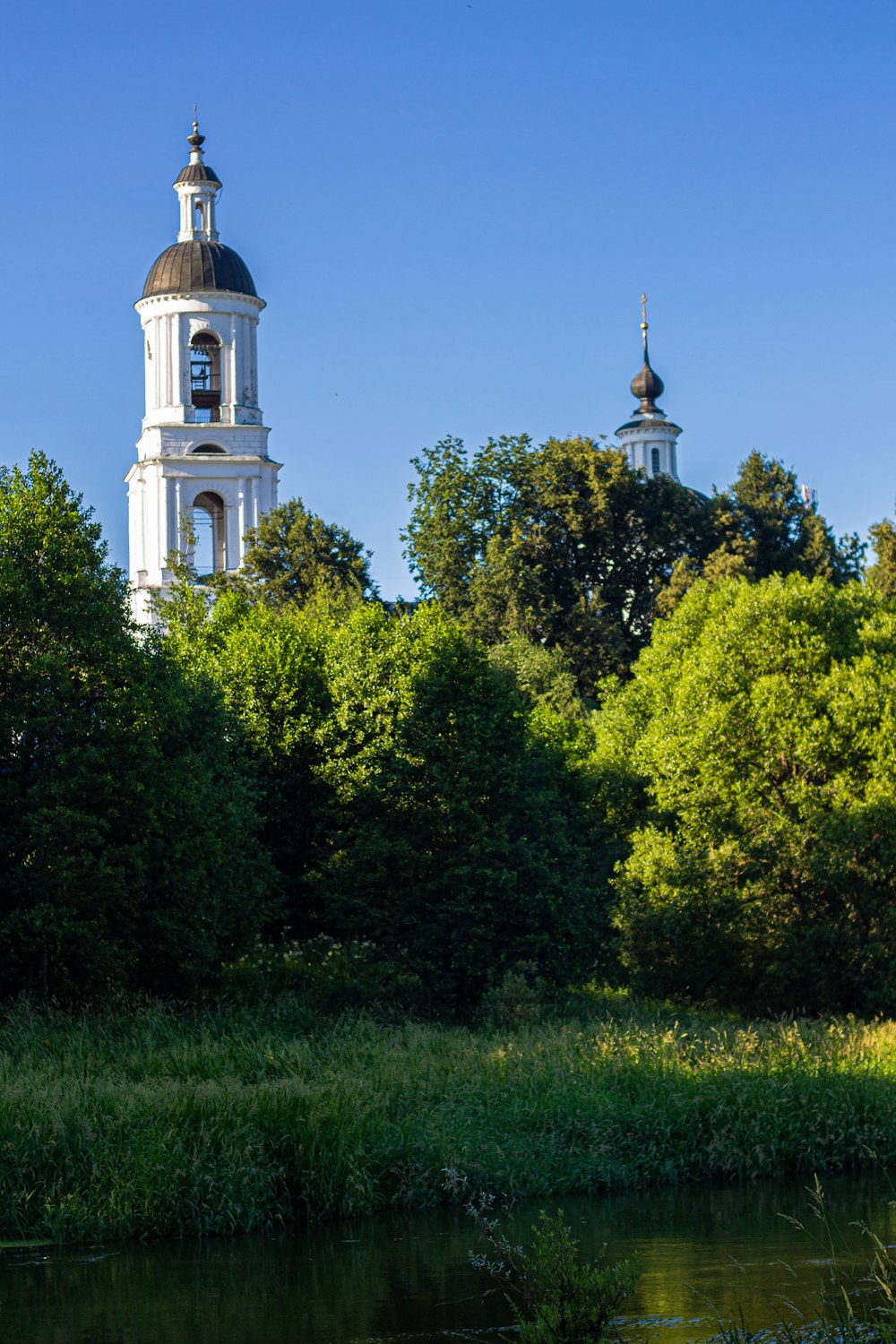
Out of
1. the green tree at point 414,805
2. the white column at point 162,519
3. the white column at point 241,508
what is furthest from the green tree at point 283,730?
the white column at point 241,508

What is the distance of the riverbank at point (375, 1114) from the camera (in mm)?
17422

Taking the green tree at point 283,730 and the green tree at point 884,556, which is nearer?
the green tree at point 283,730

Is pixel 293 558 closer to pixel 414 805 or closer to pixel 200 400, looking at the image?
pixel 200 400

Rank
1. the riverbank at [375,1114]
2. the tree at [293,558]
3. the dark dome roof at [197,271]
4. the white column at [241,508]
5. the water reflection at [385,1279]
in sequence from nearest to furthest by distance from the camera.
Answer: the water reflection at [385,1279], the riverbank at [375,1114], the tree at [293,558], the dark dome roof at [197,271], the white column at [241,508]

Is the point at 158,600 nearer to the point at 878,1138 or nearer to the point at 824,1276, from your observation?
the point at 878,1138

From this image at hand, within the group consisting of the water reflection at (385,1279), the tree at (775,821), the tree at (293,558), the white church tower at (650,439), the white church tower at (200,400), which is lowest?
the water reflection at (385,1279)

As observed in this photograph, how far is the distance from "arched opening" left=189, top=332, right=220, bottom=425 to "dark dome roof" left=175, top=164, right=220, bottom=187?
19.2ft

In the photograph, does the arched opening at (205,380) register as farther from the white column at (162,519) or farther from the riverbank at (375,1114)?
the riverbank at (375,1114)

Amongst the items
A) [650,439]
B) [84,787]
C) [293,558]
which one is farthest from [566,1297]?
[650,439]

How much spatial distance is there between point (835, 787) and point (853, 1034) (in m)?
6.88

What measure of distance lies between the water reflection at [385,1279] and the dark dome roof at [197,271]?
44.2 metres

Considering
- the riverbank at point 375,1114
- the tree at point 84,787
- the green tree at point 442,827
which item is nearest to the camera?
the riverbank at point 375,1114

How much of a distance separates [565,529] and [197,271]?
15.3m

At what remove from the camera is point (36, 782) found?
1019 inches
